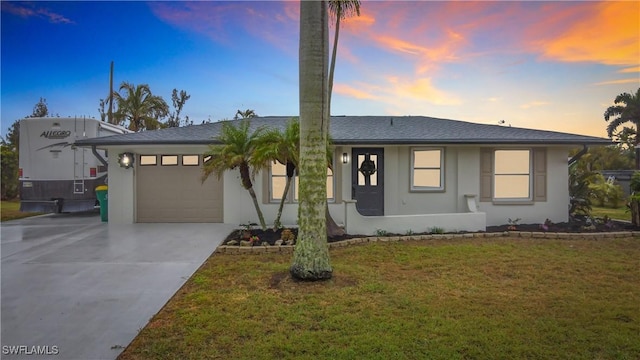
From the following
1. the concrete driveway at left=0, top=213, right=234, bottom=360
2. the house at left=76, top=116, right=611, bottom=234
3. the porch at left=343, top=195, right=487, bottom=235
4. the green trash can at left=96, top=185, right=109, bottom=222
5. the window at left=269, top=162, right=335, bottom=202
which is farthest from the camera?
the green trash can at left=96, top=185, right=109, bottom=222

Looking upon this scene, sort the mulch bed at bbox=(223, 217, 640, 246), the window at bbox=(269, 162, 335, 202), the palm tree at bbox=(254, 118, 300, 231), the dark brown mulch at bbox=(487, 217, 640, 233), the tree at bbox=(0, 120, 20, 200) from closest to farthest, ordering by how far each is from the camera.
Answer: the palm tree at bbox=(254, 118, 300, 231)
the mulch bed at bbox=(223, 217, 640, 246)
the dark brown mulch at bbox=(487, 217, 640, 233)
the window at bbox=(269, 162, 335, 202)
the tree at bbox=(0, 120, 20, 200)

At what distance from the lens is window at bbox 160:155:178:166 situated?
10305 mm

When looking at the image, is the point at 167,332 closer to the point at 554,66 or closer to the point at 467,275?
the point at 467,275

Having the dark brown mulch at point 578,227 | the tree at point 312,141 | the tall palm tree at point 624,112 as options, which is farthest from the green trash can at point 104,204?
the tall palm tree at point 624,112

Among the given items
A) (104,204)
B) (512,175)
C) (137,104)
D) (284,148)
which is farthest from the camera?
(137,104)

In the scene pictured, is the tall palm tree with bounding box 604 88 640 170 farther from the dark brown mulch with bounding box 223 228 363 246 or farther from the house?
the dark brown mulch with bounding box 223 228 363 246

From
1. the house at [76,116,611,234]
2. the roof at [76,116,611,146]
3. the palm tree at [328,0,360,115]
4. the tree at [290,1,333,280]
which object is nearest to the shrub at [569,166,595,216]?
the house at [76,116,611,234]

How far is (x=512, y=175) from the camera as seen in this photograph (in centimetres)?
979

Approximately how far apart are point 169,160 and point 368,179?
20.0ft

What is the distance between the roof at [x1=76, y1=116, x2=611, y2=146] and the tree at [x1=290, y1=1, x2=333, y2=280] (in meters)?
4.23

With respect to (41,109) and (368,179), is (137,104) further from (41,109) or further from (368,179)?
(368,179)

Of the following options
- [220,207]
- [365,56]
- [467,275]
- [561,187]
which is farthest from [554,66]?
[220,207]

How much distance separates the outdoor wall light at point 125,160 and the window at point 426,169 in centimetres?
831

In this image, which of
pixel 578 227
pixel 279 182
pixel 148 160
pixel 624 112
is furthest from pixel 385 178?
pixel 624 112
